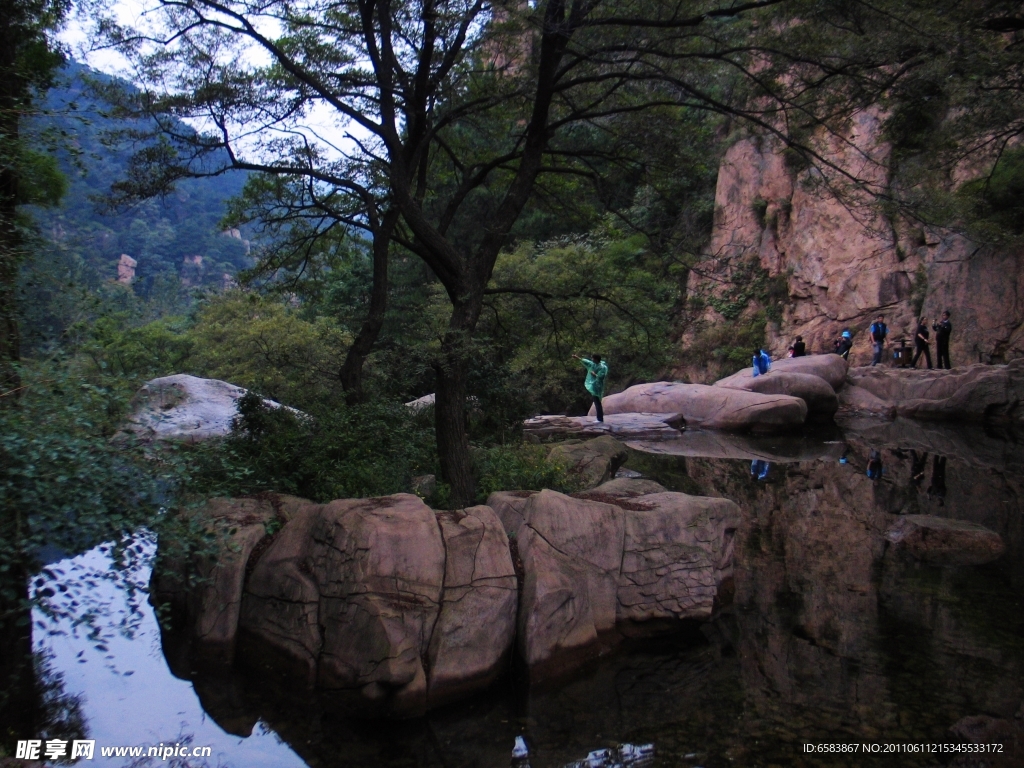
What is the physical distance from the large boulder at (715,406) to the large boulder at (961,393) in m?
3.14

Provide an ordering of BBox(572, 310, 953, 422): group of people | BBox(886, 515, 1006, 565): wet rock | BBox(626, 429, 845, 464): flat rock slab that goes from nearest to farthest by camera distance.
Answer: BBox(886, 515, 1006, 565): wet rock, BBox(626, 429, 845, 464): flat rock slab, BBox(572, 310, 953, 422): group of people

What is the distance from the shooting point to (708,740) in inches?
188

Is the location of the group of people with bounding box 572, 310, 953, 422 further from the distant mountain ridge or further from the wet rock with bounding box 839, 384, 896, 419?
the distant mountain ridge

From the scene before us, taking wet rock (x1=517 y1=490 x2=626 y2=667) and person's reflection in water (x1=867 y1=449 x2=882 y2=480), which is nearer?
wet rock (x1=517 y1=490 x2=626 y2=667)

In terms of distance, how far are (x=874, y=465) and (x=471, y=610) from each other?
10.0m

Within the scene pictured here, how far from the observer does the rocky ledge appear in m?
5.26

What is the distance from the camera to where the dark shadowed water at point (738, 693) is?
15.4ft

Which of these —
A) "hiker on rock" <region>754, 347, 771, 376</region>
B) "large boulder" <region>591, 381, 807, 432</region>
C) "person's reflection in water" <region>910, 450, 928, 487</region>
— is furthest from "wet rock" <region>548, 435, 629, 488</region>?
"hiker on rock" <region>754, 347, 771, 376</region>

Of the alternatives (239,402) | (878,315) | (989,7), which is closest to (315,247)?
(239,402)

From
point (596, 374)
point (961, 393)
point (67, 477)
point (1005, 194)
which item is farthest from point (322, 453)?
point (1005, 194)

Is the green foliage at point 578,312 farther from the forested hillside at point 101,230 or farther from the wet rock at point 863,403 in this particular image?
the wet rock at point 863,403

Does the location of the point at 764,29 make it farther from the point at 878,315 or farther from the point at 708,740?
the point at 878,315

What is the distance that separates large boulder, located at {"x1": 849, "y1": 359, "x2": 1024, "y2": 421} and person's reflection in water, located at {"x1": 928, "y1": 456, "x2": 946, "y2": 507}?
5.42 meters

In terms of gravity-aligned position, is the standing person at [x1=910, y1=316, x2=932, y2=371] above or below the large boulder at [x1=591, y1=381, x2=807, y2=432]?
above
